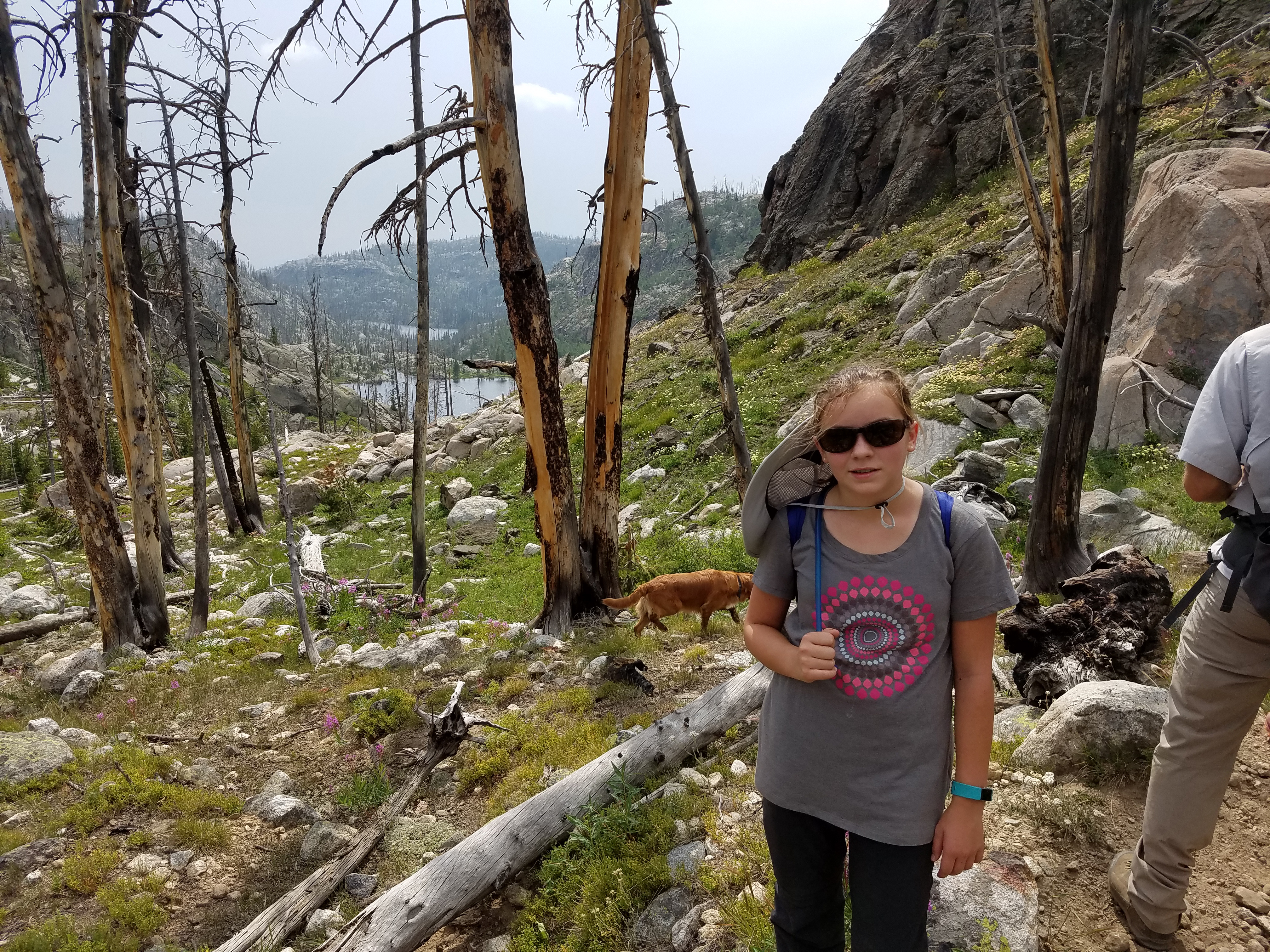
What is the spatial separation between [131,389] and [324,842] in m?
6.49

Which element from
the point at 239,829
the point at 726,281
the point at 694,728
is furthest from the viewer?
the point at 726,281

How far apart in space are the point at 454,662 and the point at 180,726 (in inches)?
97.8

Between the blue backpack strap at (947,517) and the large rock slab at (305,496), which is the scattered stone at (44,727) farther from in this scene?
the large rock slab at (305,496)

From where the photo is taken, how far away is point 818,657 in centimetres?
165

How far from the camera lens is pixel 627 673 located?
5.63 metres

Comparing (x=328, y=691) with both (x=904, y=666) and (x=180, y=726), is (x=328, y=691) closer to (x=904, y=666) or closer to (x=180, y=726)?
(x=180, y=726)

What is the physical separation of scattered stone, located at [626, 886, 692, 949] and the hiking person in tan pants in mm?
1734

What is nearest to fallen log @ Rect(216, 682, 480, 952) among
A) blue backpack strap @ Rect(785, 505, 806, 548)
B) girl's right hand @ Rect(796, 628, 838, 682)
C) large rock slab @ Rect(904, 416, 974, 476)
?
girl's right hand @ Rect(796, 628, 838, 682)

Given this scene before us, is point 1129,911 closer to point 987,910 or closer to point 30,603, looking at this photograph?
point 987,910

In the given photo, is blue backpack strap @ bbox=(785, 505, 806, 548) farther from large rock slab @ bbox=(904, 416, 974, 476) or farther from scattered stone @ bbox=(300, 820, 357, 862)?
large rock slab @ bbox=(904, 416, 974, 476)

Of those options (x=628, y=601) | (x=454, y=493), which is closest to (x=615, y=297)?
(x=628, y=601)

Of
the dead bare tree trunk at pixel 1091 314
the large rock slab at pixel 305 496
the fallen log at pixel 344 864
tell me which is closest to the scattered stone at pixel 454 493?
the large rock slab at pixel 305 496

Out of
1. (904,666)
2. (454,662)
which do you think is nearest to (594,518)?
(454,662)

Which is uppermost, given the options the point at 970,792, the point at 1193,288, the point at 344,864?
the point at 1193,288
